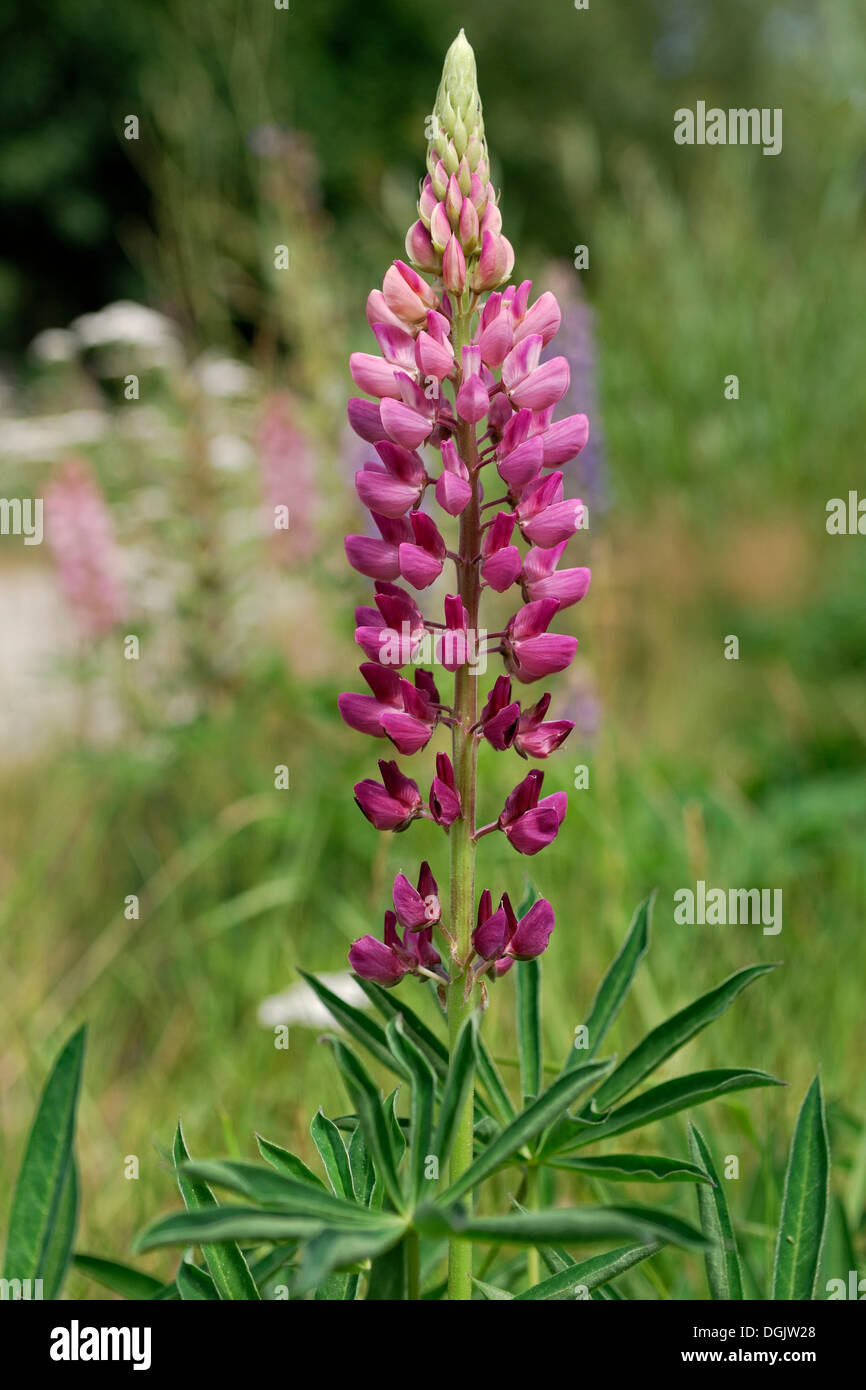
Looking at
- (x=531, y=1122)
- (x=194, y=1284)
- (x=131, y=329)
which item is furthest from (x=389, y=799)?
(x=131, y=329)

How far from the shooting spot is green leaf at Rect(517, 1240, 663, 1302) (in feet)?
2.96

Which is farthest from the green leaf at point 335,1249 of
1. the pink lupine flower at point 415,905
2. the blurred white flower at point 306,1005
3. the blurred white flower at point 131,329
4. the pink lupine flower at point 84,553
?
the blurred white flower at point 131,329

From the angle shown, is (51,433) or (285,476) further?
(51,433)

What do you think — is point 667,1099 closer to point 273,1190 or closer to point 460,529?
point 273,1190

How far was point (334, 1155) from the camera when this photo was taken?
95 centimetres

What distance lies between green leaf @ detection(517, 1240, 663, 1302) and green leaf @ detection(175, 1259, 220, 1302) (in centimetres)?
23

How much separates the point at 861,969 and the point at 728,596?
3131 millimetres

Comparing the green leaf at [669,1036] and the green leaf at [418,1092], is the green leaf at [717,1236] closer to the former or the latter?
the green leaf at [669,1036]

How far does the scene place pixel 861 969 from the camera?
Answer: 224cm

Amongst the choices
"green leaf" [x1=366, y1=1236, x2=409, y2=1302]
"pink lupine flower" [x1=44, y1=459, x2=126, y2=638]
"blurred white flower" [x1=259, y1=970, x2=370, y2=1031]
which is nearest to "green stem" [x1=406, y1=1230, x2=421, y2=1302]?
"green leaf" [x1=366, y1=1236, x2=409, y2=1302]

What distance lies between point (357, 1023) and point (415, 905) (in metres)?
0.10

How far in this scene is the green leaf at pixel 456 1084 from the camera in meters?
0.79

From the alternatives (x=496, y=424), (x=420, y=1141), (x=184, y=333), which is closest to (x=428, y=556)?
(x=496, y=424)

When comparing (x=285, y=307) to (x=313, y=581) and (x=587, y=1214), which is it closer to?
(x=313, y=581)
